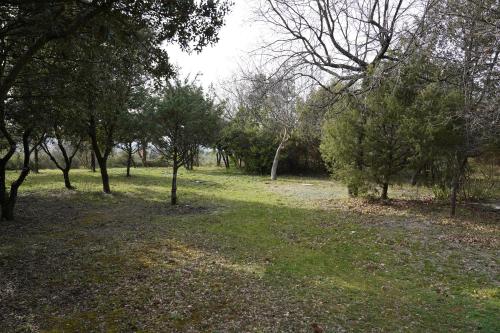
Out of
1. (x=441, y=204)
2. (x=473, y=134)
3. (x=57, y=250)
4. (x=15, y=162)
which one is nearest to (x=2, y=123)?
(x=57, y=250)

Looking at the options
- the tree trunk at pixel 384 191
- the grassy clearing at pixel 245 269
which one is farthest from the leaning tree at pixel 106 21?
the tree trunk at pixel 384 191

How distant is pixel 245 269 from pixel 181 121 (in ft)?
26.5

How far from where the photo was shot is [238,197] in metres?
18.0

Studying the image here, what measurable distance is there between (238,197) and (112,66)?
398 inches

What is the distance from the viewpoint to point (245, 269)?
25.9 ft

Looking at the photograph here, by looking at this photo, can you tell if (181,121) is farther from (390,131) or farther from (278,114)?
(278,114)

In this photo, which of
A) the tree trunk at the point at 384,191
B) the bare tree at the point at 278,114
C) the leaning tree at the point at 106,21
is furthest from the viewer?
the bare tree at the point at 278,114

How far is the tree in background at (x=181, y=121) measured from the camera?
1414 centimetres

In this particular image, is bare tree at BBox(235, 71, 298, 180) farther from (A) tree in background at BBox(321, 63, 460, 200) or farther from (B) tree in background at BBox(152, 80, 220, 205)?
(B) tree in background at BBox(152, 80, 220, 205)

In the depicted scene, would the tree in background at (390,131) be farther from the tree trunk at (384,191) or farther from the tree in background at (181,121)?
the tree in background at (181,121)

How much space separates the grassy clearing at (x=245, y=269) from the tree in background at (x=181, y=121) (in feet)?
7.99

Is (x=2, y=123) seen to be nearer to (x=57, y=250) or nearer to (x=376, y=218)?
(x=57, y=250)

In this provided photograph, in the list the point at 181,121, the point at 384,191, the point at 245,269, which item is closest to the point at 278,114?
the point at 384,191

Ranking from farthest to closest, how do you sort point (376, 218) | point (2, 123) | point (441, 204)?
point (441, 204) → point (376, 218) → point (2, 123)
